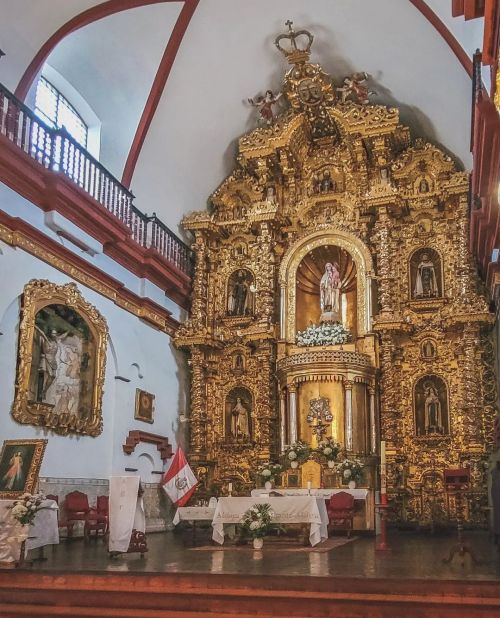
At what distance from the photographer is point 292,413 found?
16.0 meters

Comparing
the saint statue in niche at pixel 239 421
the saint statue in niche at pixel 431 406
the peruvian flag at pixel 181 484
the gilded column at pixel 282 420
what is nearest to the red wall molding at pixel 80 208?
the saint statue in niche at pixel 239 421

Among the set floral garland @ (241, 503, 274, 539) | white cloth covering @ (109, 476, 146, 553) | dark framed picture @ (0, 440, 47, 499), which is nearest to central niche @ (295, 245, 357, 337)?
floral garland @ (241, 503, 274, 539)

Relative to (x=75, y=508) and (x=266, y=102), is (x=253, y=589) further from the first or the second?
(x=266, y=102)

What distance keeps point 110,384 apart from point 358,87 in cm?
893

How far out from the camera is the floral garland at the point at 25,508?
27.8 ft

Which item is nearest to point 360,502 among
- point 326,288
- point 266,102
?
point 326,288

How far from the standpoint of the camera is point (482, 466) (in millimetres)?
14820

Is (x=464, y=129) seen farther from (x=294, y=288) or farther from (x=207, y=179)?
(x=207, y=179)

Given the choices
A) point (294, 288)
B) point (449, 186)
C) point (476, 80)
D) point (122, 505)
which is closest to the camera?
point (122, 505)

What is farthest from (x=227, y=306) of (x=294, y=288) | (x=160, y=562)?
(x=160, y=562)

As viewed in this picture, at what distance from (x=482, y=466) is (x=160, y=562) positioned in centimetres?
862

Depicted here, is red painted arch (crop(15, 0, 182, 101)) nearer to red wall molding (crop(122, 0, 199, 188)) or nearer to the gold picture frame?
red wall molding (crop(122, 0, 199, 188))

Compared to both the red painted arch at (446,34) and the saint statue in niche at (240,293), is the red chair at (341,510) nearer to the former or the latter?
the saint statue in niche at (240,293)

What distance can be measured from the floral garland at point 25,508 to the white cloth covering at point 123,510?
1.09 meters
